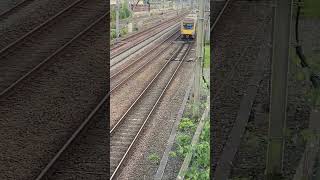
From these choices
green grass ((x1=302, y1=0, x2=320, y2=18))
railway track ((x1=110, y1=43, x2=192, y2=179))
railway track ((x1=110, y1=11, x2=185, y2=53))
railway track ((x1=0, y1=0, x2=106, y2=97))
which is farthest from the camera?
railway track ((x1=110, y1=11, x2=185, y2=53))

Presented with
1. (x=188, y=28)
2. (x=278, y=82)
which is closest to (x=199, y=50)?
(x=278, y=82)

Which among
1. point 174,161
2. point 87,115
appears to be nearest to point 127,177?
point 174,161

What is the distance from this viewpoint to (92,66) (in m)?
6.54

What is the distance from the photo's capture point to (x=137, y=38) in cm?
1182

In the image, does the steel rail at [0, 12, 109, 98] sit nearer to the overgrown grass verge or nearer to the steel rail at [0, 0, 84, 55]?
the steel rail at [0, 0, 84, 55]

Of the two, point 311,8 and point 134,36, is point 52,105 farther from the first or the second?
point 134,36

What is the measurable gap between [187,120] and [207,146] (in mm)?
840

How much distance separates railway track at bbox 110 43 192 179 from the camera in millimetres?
4434

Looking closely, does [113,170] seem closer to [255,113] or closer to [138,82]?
[255,113]

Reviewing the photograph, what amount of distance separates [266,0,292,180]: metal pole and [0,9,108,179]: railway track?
214 centimetres

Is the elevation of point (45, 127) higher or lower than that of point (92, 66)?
lower

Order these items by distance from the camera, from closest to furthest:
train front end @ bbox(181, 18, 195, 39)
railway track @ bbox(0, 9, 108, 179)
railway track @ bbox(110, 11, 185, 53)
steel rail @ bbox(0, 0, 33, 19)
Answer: railway track @ bbox(0, 9, 108, 179) < steel rail @ bbox(0, 0, 33, 19) < railway track @ bbox(110, 11, 185, 53) < train front end @ bbox(181, 18, 195, 39)

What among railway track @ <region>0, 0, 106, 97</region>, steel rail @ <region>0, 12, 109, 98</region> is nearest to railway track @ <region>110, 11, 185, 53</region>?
railway track @ <region>0, 0, 106, 97</region>

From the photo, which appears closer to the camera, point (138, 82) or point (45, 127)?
point (45, 127)
